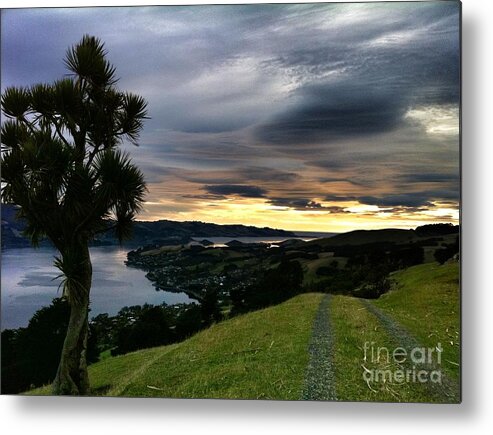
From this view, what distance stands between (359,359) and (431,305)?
0.97 meters

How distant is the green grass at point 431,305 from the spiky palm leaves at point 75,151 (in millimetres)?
3093

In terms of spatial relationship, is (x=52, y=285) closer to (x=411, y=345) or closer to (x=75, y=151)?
(x=75, y=151)

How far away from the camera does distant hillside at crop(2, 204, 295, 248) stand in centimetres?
843

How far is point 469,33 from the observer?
7.93m

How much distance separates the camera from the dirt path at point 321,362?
7.99m

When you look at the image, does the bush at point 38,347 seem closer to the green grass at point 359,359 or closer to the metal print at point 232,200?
the metal print at point 232,200

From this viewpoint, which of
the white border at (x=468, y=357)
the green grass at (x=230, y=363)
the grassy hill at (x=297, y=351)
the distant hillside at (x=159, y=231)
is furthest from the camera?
the distant hillside at (x=159, y=231)

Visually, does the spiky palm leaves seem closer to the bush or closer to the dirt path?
the bush

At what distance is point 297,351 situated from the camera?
8195 mm

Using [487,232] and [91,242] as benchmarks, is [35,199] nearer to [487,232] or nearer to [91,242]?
[91,242]

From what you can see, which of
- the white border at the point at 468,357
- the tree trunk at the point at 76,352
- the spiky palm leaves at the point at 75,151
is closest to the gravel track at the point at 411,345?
the white border at the point at 468,357

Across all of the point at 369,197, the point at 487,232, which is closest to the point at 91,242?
the point at 369,197

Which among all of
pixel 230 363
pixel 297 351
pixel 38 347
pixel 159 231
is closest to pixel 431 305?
pixel 297 351

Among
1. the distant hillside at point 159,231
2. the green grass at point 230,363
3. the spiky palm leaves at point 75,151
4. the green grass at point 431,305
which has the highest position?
the spiky palm leaves at point 75,151
